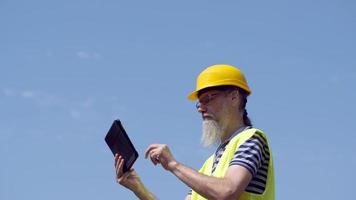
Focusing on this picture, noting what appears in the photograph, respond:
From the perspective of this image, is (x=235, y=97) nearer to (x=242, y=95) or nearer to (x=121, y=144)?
(x=242, y=95)

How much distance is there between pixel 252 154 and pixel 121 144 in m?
1.46

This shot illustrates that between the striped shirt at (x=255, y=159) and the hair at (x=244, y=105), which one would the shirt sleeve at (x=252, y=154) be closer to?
the striped shirt at (x=255, y=159)

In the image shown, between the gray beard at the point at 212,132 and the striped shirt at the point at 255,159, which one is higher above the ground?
the gray beard at the point at 212,132

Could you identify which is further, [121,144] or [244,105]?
[244,105]

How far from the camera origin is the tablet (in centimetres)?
738

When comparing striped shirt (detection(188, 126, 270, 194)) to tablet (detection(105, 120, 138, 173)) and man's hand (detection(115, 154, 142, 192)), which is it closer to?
tablet (detection(105, 120, 138, 173))

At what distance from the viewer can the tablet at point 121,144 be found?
7.38 m

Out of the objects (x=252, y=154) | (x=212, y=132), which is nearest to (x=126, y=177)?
(x=212, y=132)

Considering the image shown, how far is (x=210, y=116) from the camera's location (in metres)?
7.62

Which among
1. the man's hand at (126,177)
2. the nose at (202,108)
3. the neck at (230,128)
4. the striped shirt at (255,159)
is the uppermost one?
the nose at (202,108)

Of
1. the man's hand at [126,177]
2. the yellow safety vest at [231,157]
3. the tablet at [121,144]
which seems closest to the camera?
the yellow safety vest at [231,157]

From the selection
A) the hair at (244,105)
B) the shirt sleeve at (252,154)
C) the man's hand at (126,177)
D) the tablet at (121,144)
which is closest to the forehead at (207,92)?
the hair at (244,105)

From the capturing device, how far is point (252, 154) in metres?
6.88

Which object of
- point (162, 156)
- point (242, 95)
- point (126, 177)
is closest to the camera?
point (162, 156)
